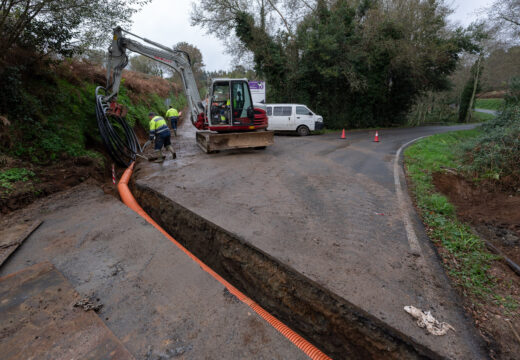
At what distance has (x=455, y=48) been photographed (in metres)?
17.6

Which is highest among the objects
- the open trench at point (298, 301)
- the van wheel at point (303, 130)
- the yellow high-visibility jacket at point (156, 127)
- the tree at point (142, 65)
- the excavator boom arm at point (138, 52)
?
the tree at point (142, 65)

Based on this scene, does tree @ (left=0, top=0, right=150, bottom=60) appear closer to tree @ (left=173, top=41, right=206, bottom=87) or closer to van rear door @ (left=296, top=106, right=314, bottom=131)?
van rear door @ (left=296, top=106, right=314, bottom=131)

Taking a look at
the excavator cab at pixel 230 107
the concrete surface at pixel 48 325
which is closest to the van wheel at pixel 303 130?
the excavator cab at pixel 230 107

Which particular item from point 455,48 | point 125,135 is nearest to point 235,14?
point 125,135

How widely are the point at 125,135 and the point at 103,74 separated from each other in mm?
3497

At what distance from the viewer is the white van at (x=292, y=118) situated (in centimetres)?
1466

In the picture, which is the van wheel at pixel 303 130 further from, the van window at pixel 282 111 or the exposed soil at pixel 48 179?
the exposed soil at pixel 48 179

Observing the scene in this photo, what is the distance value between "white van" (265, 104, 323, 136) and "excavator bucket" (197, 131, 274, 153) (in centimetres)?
563

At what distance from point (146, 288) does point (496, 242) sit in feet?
17.6

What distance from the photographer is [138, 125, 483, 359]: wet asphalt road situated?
2.60 metres

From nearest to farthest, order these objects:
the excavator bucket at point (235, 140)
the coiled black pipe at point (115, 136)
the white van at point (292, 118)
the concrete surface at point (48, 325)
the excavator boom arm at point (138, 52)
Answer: the concrete surface at point (48, 325) → the coiled black pipe at point (115, 136) → the excavator boom arm at point (138, 52) → the excavator bucket at point (235, 140) → the white van at point (292, 118)

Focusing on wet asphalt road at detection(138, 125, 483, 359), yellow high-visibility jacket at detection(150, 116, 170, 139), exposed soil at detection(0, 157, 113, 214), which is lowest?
wet asphalt road at detection(138, 125, 483, 359)

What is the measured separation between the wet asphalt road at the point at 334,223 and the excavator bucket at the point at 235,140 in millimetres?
685

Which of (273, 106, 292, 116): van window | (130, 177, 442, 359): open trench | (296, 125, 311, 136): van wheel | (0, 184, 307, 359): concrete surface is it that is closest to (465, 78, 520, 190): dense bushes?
(130, 177, 442, 359): open trench
